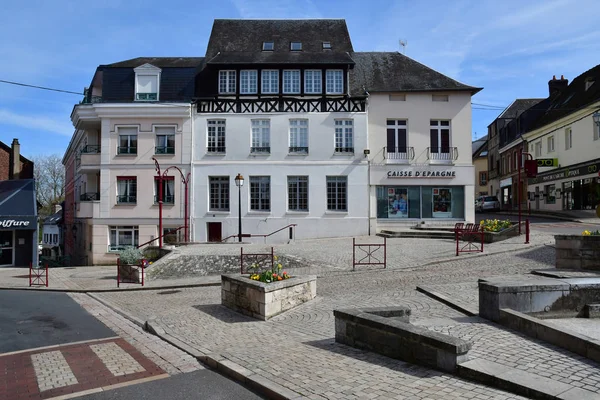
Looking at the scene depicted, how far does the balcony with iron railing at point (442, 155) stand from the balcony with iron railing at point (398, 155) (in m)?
1.01

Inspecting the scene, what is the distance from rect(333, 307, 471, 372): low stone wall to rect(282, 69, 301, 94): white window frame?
21253 millimetres

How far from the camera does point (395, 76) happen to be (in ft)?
92.5

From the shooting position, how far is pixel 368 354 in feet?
21.4

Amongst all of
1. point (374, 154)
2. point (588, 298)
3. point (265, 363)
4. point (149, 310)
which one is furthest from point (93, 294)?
point (374, 154)

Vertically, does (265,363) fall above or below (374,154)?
below

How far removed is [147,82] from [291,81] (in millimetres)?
8329

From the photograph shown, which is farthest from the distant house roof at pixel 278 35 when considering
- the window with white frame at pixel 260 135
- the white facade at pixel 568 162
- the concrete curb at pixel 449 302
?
the concrete curb at pixel 449 302

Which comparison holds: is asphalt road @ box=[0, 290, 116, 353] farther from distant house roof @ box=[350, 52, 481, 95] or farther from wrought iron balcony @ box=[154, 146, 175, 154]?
distant house roof @ box=[350, 52, 481, 95]

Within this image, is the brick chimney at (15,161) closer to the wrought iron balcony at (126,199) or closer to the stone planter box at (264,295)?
the wrought iron balcony at (126,199)

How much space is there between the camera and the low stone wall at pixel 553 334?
18.8 ft

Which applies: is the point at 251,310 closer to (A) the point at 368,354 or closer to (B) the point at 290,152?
(A) the point at 368,354

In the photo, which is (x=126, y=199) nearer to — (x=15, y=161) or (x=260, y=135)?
(x=260, y=135)

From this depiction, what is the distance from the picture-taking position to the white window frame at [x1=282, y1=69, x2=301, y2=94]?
88.9ft

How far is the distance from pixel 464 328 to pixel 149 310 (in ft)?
24.6
